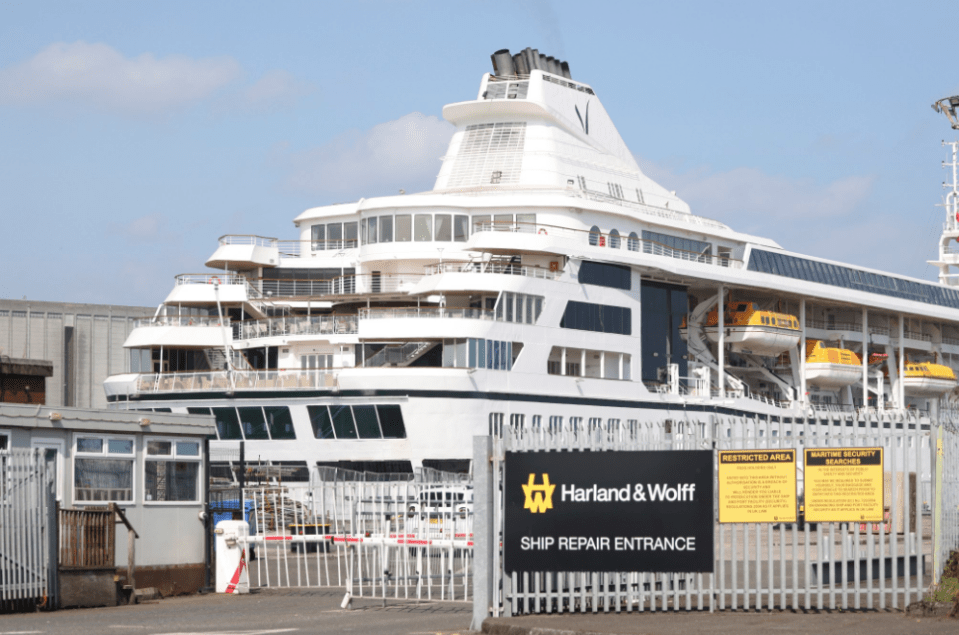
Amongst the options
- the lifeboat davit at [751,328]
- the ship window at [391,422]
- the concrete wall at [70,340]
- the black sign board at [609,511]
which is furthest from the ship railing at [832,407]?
the black sign board at [609,511]

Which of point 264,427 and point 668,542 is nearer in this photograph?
point 668,542

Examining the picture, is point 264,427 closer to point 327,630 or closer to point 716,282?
point 716,282

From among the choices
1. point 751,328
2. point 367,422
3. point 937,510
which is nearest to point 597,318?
point 751,328

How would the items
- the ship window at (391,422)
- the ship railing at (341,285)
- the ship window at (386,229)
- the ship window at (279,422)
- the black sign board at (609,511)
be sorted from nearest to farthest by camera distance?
the black sign board at (609,511)
the ship window at (391,422)
the ship window at (279,422)
the ship railing at (341,285)
the ship window at (386,229)

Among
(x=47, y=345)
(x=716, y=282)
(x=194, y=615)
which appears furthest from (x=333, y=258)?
(x=194, y=615)

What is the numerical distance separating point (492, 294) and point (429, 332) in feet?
9.05

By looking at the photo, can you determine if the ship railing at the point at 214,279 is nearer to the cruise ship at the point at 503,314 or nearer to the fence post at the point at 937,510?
the cruise ship at the point at 503,314

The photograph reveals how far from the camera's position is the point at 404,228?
152 feet

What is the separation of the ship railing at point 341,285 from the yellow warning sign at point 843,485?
105ft

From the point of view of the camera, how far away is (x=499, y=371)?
41.8 m

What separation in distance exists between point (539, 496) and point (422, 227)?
106ft

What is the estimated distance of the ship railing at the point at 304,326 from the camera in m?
42.9

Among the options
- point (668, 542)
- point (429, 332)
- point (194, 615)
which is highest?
point (429, 332)

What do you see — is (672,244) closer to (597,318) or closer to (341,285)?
(597,318)
